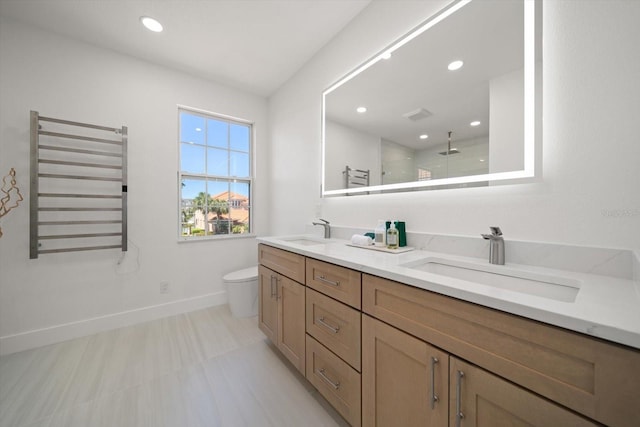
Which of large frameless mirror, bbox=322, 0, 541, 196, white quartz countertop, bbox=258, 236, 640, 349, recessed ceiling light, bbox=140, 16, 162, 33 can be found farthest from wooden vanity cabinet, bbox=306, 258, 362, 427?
recessed ceiling light, bbox=140, 16, 162, 33

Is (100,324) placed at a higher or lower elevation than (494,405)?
lower

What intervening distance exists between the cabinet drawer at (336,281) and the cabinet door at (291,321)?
173 millimetres

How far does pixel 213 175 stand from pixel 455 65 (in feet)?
8.62

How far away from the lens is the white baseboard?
1862 millimetres

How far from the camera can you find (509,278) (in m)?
0.98

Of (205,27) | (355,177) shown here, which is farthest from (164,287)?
(205,27)

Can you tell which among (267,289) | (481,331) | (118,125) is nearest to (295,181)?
(267,289)

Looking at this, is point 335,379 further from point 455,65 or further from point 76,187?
point 76,187

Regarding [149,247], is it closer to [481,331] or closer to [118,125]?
[118,125]

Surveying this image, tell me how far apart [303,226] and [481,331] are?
1.95m

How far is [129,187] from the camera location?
2.32 metres

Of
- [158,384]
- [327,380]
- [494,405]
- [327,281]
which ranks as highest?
[327,281]

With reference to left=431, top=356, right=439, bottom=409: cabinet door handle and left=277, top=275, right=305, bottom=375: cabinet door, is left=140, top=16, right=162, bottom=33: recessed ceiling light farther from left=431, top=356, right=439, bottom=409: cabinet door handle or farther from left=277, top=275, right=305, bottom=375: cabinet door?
left=431, top=356, right=439, bottom=409: cabinet door handle

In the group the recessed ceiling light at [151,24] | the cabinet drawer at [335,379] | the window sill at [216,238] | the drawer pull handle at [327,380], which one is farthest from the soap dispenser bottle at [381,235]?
the recessed ceiling light at [151,24]
